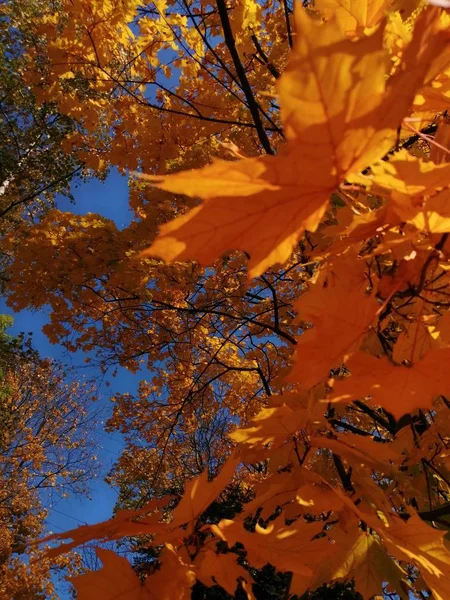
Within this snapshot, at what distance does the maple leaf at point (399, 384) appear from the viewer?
48 centimetres

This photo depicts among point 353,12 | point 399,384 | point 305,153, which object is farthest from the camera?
point 353,12

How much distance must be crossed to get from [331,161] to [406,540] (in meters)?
0.63

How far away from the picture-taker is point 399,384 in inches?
19.7

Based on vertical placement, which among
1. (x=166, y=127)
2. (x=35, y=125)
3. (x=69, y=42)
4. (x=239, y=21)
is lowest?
(x=239, y=21)

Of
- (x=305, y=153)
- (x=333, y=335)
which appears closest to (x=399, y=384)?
(x=333, y=335)

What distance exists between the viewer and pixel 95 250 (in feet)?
10.3

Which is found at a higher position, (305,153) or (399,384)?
(305,153)

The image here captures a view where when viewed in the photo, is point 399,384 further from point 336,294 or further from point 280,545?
point 280,545

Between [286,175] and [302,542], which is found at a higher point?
[286,175]

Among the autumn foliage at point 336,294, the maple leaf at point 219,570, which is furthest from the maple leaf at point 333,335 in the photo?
the maple leaf at point 219,570

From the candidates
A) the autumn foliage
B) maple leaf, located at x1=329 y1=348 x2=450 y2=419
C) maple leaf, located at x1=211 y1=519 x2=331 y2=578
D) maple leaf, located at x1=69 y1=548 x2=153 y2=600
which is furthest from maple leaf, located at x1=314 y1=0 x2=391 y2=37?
maple leaf, located at x1=69 y1=548 x2=153 y2=600

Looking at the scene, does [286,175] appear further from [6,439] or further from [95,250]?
[6,439]

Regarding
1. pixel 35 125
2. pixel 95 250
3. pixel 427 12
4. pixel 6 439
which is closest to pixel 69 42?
pixel 95 250

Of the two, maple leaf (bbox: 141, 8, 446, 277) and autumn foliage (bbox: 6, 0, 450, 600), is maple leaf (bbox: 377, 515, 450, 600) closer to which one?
autumn foliage (bbox: 6, 0, 450, 600)
